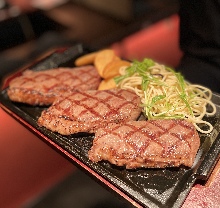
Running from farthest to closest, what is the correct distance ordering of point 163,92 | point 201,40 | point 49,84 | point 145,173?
point 201,40
point 49,84
point 163,92
point 145,173

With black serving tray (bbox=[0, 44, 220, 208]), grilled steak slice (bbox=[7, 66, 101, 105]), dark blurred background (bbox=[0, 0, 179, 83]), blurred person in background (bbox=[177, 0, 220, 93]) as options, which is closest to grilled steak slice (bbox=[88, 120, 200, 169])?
black serving tray (bbox=[0, 44, 220, 208])

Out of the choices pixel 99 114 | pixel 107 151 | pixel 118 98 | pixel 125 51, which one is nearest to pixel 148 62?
pixel 118 98

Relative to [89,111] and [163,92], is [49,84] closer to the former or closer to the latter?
[89,111]

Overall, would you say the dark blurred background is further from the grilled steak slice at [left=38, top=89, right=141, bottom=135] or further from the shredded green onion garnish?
the grilled steak slice at [left=38, top=89, right=141, bottom=135]

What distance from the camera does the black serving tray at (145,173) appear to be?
2219 millimetres

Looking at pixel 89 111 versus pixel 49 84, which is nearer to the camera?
pixel 89 111

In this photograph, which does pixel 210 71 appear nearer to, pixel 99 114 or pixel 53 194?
pixel 99 114

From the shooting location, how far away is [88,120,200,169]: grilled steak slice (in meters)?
2.36

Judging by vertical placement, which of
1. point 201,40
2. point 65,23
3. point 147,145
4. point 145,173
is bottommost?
point 65,23

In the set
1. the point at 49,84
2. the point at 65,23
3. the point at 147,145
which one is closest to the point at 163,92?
the point at 147,145

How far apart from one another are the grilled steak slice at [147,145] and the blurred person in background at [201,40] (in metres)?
1.47

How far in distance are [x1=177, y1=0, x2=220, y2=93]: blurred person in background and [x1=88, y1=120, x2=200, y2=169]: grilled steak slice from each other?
1.47 meters

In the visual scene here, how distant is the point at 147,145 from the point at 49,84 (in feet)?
4.19

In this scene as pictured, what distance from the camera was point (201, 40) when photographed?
390 centimetres
